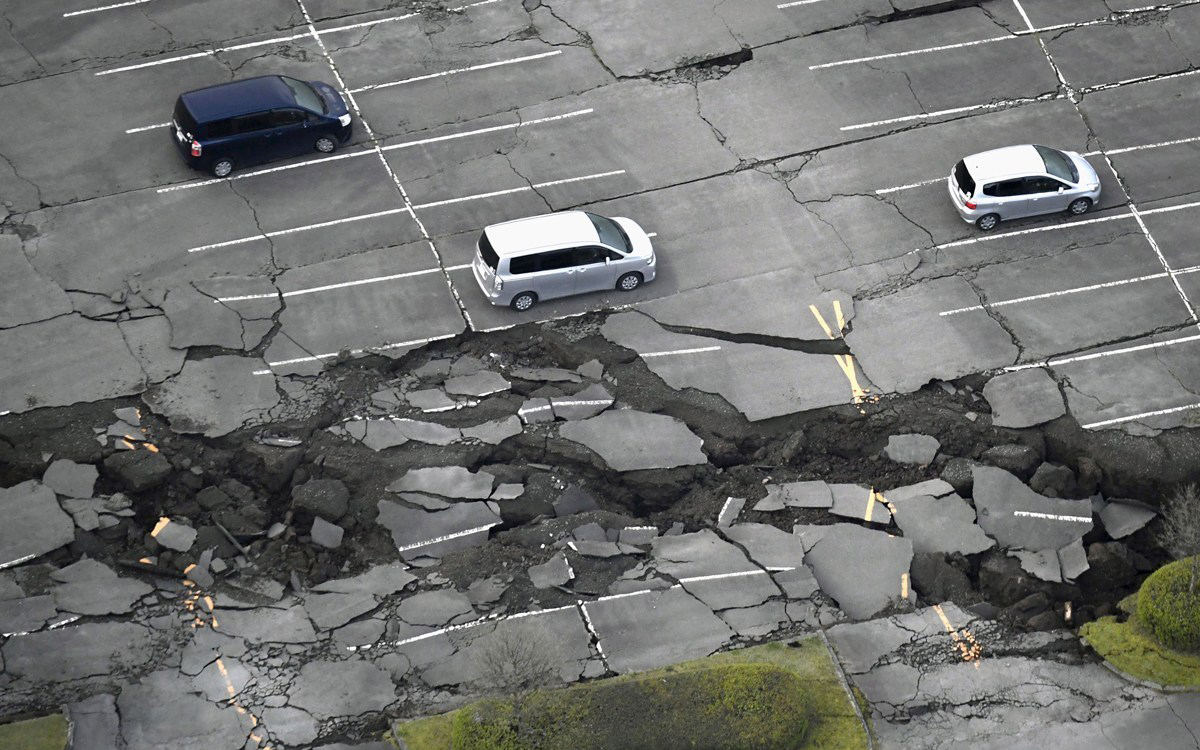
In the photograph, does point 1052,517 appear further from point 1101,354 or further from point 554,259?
point 554,259

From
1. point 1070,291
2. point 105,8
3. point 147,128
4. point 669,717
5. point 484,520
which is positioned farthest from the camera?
point 105,8

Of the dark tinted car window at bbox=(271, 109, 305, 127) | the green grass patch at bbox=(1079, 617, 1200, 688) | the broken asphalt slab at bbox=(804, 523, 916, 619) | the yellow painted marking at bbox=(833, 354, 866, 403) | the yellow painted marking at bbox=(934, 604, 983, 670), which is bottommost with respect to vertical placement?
the yellow painted marking at bbox=(934, 604, 983, 670)

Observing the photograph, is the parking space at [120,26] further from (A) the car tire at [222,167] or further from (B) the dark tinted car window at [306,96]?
(A) the car tire at [222,167]

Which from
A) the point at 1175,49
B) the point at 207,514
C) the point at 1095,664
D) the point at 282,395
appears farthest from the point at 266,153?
the point at 1175,49

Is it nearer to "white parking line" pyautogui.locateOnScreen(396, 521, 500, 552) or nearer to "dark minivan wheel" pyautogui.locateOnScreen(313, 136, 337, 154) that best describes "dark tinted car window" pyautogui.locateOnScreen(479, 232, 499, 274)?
"dark minivan wheel" pyautogui.locateOnScreen(313, 136, 337, 154)

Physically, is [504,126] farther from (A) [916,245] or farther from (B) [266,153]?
(A) [916,245]

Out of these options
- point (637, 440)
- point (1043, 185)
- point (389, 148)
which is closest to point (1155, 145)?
point (1043, 185)

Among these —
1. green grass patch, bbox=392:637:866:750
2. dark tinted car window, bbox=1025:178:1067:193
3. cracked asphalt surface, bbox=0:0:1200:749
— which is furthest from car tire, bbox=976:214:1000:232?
green grass patch, bbox=392:637:866:750

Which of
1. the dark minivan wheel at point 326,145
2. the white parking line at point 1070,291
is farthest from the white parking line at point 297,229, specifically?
the white parking line at point 1070,291
